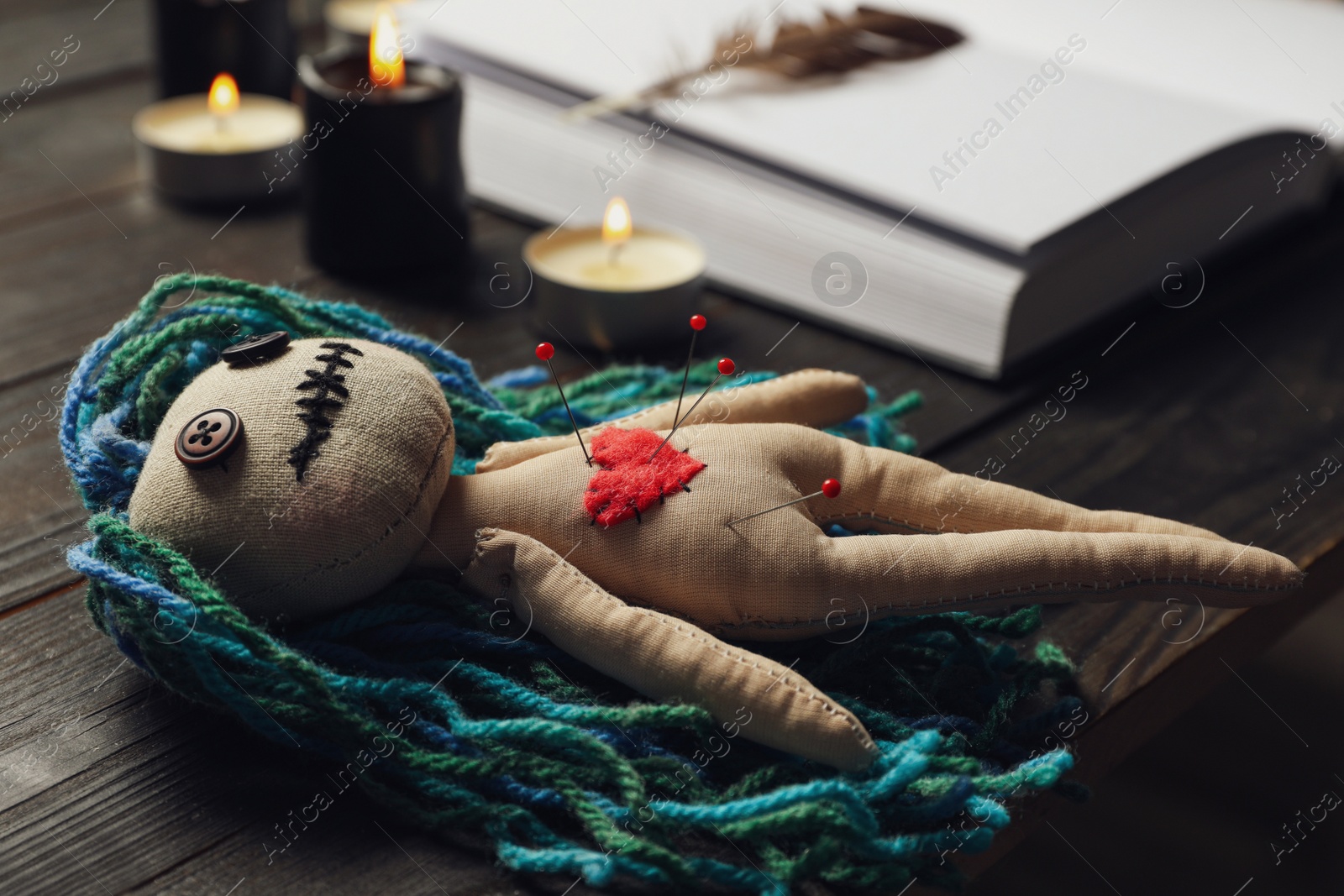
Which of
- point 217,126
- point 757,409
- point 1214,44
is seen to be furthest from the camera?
point 1214,44

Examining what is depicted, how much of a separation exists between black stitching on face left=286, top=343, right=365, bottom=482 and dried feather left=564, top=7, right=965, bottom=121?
1.90 ft

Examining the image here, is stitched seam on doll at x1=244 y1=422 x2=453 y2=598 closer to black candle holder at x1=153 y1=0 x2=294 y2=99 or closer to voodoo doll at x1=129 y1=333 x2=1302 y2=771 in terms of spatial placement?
voodoo doll at x1=129 y1=333 x2=1302 y2=771

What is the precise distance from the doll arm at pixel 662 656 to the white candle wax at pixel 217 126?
740 millimetres

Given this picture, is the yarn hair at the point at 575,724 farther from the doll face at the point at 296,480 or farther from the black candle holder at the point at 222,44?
the black candle holder at the point at 222,44

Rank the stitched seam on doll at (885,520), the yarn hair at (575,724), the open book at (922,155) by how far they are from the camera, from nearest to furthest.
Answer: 1. the yarn hair at (575,724)
2. the stitched seam on doll at (885,520)
3. the open book at (922,155)

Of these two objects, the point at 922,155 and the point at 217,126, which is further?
the point at 217,126

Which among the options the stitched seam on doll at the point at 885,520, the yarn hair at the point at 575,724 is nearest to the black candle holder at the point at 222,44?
the yarn hair at the point at 575,724

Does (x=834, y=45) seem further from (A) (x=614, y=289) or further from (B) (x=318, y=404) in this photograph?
(B) (x=318, y=404)

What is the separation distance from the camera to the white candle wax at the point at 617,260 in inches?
40.7

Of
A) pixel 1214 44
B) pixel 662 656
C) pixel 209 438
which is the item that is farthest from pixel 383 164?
pixel 1214 44

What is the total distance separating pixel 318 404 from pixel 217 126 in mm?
741

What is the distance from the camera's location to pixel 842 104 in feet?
3.76

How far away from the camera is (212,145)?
1232 mm

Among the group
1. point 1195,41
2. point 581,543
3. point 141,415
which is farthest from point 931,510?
point 1195,41
